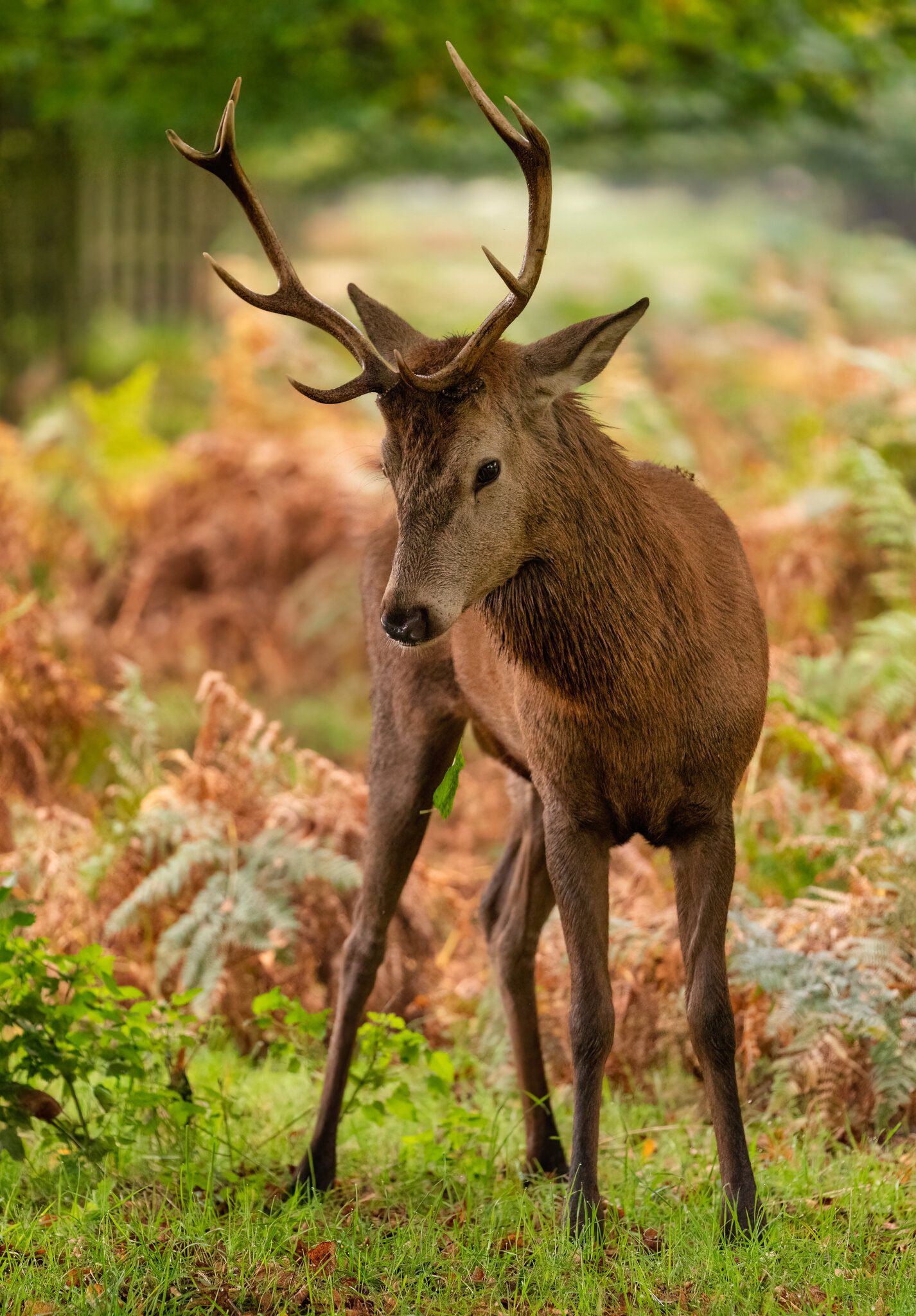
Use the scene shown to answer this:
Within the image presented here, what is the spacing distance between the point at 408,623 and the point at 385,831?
136 centimetres

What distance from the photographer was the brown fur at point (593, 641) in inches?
147

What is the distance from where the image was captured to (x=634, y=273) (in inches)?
931

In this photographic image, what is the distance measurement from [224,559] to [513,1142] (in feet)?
20.7

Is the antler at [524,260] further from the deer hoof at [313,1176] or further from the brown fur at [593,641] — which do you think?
the deer hoof at [313,1176]

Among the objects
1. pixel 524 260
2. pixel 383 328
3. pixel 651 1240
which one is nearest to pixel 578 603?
pixel 524 260

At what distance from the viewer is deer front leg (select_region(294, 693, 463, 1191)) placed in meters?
4.79

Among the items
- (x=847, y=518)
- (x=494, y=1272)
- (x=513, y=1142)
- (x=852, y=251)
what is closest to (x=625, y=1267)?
(x=494, y=1272)

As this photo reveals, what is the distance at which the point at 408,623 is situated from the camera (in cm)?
363

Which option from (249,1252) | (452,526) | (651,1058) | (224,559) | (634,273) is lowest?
(249,1252)

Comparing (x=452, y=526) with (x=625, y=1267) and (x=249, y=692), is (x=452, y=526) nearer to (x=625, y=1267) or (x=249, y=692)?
(x=625, y=1267)

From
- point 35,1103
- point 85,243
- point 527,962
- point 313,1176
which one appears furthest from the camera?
point 85,243

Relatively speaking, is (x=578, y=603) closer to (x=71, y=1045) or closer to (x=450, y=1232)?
(x=450, y=1232)

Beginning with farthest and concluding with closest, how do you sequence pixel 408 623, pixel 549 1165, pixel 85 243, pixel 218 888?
pixel 85 243 → pixel 218 888 → pixel 549 1165 → pixel 408 623

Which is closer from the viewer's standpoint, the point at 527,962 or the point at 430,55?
the point at 527,962
